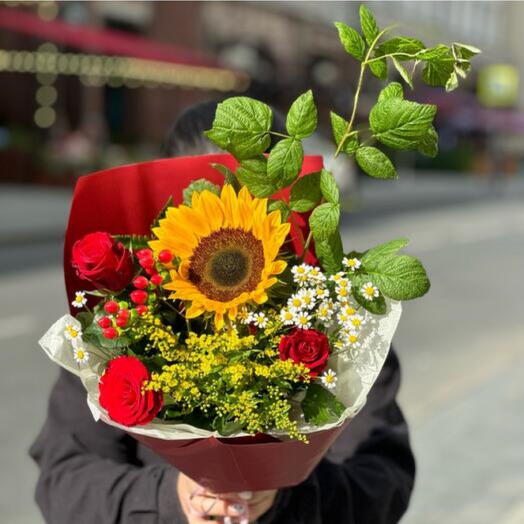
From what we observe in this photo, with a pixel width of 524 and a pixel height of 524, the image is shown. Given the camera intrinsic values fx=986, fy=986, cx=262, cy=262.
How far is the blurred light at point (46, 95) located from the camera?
22.8 m

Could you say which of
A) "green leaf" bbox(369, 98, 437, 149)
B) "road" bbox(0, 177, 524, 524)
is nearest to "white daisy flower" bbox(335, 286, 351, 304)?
"green leaf" bbox(369, 98, 437, 149)

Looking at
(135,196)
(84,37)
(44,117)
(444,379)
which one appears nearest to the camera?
(135,196)

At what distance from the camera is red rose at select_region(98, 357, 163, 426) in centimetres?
131

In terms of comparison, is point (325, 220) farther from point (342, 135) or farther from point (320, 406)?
point (320, 406)

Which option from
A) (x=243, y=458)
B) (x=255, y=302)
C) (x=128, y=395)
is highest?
(x=255, y=302)

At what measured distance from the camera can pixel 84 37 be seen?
19641 mm

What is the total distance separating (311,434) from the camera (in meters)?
1.37

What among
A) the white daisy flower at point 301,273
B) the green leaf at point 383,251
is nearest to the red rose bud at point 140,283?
the white daisy flower at point 301,273

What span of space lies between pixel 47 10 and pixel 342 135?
2065 cm

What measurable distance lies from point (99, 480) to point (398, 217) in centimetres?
1826

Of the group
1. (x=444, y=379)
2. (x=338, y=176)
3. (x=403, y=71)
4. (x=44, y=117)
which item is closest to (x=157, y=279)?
(x=403, y=71)

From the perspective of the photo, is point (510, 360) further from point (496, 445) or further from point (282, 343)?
point (282, 343)

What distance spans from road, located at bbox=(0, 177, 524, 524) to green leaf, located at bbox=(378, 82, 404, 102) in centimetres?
309

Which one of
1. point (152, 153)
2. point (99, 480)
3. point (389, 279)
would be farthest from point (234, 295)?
point (152, 153)
